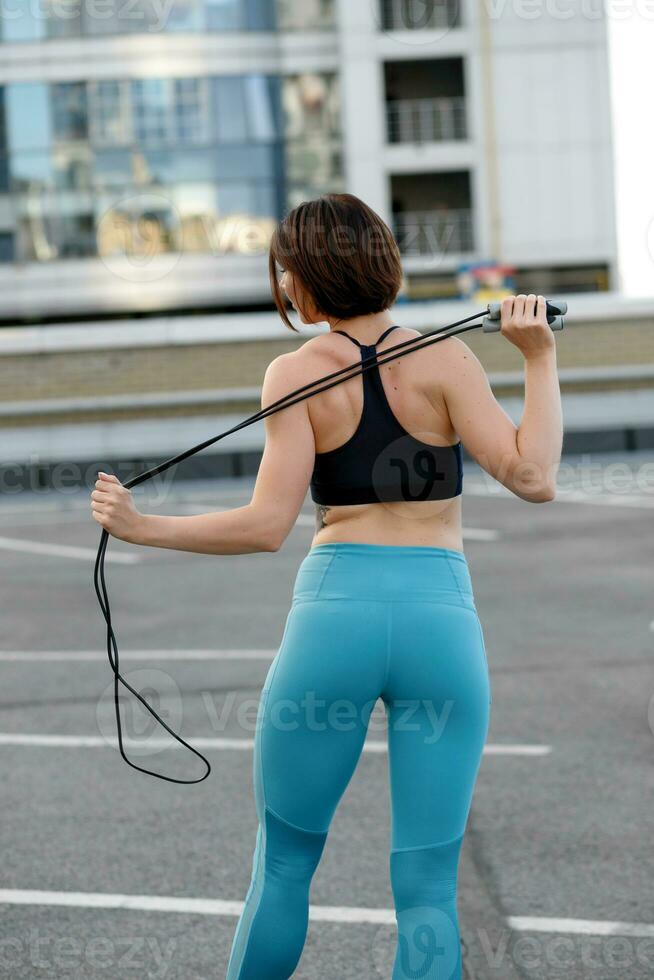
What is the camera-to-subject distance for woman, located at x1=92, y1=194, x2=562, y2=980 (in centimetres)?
227

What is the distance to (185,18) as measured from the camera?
38625 millimetres

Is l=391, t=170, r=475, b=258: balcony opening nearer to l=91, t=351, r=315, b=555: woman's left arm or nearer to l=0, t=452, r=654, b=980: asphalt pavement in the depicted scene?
l=0, t=452, r=654, b=980: asphalt pavement

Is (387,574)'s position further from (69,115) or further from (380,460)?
(69,115)

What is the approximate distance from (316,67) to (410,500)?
38590 millimetres

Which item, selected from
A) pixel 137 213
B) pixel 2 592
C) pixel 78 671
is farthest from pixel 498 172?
pixel 78 671

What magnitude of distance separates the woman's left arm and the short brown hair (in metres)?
0.15

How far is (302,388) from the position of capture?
7.42ft

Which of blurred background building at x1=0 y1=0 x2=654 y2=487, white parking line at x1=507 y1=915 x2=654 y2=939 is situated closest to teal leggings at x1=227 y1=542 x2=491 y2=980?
white parking line at x1=507 y1=915 x2=654 y2=939

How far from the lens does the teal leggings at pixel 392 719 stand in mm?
2277

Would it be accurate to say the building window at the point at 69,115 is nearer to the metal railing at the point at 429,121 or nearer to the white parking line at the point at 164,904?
the metal railing at the point at 429,121

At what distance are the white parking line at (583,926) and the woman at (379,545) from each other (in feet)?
4.42

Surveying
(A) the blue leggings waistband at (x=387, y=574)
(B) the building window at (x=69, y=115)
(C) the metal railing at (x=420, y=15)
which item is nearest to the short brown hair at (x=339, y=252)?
(A) the blue leggings waistband at (x=387, y=574)

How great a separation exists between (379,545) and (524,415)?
1.14 ft

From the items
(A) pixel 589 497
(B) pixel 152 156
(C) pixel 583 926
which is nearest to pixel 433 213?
(B) pixel 152 156
